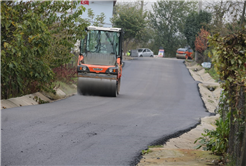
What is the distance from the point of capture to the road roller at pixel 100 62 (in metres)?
18.0

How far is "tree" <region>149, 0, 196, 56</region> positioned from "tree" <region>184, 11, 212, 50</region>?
23886mm

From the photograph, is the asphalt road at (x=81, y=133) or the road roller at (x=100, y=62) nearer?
the asphalt road at (x=81, y=133)

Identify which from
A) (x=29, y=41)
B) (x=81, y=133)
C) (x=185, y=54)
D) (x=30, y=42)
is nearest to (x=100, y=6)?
(x=185, y=54)

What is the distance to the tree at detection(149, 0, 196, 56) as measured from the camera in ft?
241

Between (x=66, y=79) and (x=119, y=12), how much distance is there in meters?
29.6

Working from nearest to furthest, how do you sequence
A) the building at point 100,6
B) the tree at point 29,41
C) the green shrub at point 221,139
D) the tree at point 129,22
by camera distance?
the green shrub at point 221,139, the tree at point 29,41, the building at point 100,6, the tree at point 129,22

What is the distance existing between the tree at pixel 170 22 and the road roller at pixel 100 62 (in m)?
54.9

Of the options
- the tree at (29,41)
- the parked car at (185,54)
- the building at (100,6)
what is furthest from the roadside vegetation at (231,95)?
the parked car at (185,54)

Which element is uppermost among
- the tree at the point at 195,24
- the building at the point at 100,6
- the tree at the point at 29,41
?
the building at the point at 100,6

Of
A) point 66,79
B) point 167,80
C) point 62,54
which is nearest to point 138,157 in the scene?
point 62,54

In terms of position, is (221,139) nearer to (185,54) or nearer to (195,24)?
(195,24)

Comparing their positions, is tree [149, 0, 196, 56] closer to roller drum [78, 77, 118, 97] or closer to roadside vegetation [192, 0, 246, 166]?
roller drum [78, 77, 118, 97]

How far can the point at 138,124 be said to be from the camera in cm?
1059

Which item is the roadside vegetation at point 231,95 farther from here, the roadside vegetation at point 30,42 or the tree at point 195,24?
the tree at point 195,24
